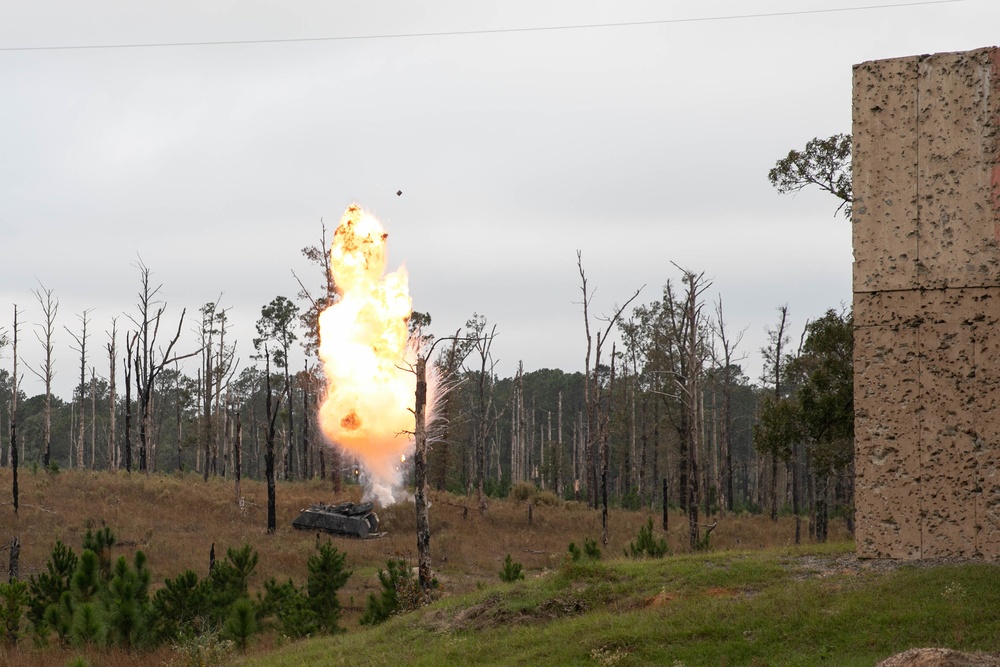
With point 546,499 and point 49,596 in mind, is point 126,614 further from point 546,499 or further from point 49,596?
point 546,499

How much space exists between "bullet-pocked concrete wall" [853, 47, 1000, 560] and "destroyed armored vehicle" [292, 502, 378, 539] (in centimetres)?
2576

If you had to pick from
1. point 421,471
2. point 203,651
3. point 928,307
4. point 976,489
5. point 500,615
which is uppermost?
point 928,307

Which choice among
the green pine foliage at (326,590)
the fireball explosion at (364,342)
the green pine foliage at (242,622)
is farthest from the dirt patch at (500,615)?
the fireball explosion at (364,342)

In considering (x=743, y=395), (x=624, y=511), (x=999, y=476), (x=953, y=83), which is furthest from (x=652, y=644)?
(x=743, y=395)

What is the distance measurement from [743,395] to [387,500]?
193ft

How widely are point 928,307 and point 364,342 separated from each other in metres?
28.2

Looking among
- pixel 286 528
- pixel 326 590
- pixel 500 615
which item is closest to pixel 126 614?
pixel 326 590

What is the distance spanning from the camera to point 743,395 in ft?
312

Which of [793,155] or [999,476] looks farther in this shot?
[793,155]

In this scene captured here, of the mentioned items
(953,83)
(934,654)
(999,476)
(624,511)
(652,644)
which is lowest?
(624,511)

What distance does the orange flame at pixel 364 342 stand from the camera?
40062 millimetres

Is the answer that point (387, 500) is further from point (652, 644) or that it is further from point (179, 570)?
point (652, 644)

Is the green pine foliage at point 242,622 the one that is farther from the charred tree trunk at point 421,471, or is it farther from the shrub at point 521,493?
the shrub at point 521,493

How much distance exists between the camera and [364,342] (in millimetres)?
40344
